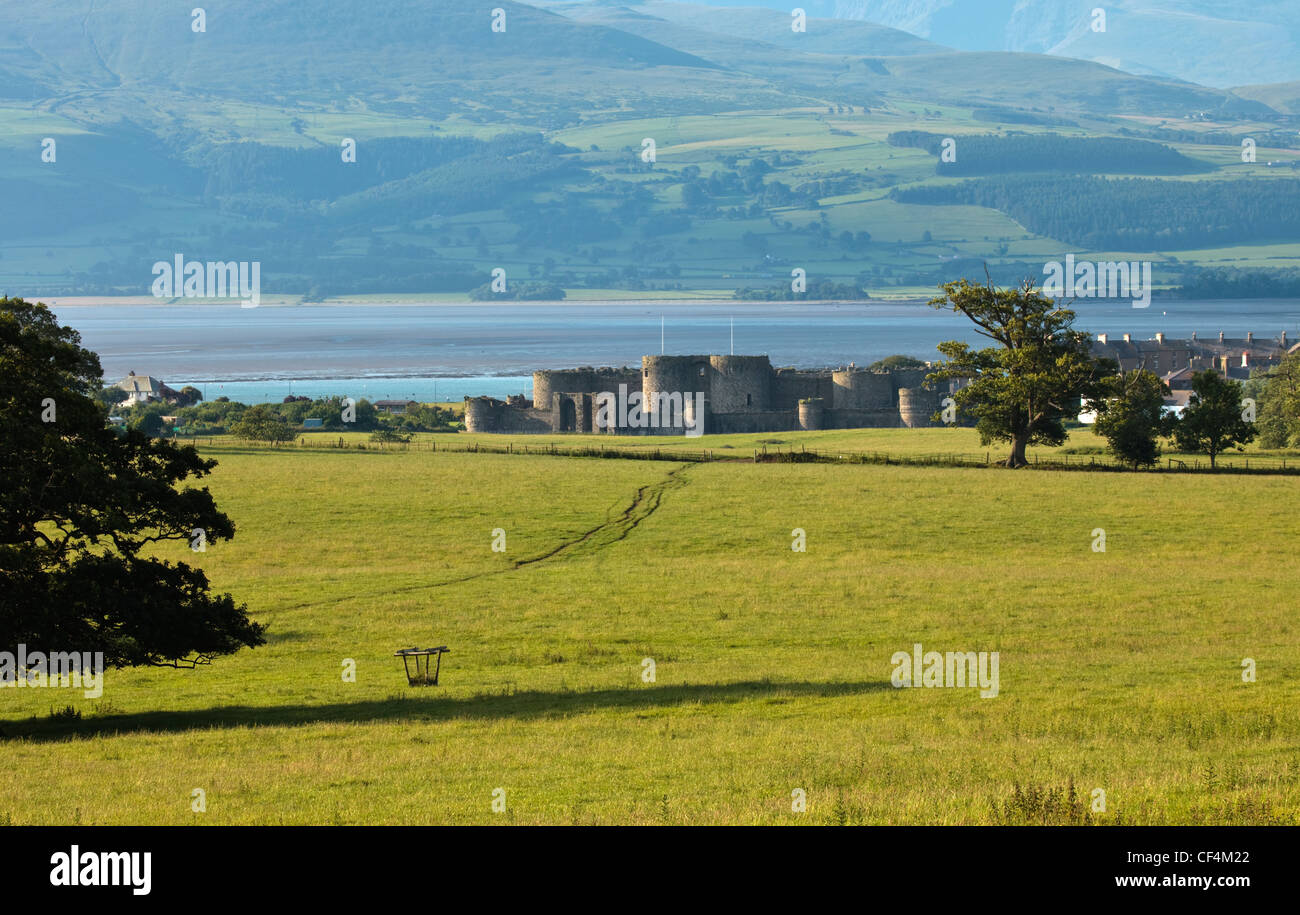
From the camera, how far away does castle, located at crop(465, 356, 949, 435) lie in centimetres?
8375

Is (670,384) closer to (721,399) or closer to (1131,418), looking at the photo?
(721,399)

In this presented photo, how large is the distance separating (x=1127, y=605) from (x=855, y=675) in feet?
31.3

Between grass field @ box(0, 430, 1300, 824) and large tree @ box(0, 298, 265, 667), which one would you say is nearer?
grass field @ box(0, 430, 1300, 824)

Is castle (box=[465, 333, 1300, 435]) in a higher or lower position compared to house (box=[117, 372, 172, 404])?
lower

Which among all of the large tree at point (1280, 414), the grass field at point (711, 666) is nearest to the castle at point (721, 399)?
the large tree at point (1280, 414)

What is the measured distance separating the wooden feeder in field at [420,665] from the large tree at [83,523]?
2.52 m

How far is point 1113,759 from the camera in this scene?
14680 mm

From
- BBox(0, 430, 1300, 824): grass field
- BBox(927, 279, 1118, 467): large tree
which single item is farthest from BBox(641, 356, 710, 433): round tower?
BBox(0, 430, 1300, 824): grass field

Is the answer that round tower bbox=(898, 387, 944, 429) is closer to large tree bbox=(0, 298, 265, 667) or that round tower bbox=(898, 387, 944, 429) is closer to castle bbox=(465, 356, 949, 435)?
castle bbox=(465, 356, 949, 435)

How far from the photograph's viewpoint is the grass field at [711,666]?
1342 cm

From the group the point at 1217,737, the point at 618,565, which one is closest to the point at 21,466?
the point at 1217,737

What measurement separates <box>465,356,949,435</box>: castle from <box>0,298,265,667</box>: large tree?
64.7 metres
